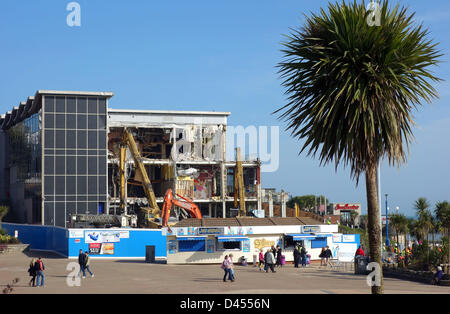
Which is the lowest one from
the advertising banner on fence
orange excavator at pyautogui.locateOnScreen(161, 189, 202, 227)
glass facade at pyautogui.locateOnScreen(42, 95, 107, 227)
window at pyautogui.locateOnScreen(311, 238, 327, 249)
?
window at pyautogui.locateOnScreen(311, 238, 327, 249)

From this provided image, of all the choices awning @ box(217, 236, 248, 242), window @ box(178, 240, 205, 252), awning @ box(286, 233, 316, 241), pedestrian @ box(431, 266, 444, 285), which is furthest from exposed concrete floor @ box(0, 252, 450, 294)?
awning @ box(286, 233, 316, 241)

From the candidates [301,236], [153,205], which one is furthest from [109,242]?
[153,205]

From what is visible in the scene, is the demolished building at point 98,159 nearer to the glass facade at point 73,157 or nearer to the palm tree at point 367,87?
the glass facade at point 73,157

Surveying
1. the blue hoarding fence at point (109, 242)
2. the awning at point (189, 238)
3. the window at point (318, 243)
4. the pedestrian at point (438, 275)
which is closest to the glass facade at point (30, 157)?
the blue hoarding fence at point (109, 242)

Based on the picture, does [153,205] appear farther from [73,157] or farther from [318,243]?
[318,243]

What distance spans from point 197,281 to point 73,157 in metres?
40.5

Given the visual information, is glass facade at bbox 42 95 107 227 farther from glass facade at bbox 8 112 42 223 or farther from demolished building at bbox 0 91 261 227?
glass facade at bbox 8 112 42 223

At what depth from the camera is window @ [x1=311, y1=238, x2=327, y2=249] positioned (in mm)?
41281

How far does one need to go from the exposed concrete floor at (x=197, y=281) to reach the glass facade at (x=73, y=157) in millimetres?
27570

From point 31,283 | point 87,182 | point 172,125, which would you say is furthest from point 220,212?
point 31,283

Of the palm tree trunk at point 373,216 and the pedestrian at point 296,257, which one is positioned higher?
the palm tree trunk at point 373,216

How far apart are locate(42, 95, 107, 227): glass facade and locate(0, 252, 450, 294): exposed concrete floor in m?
27.6

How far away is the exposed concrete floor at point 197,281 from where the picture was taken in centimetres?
2322
